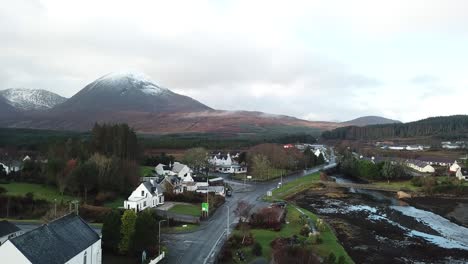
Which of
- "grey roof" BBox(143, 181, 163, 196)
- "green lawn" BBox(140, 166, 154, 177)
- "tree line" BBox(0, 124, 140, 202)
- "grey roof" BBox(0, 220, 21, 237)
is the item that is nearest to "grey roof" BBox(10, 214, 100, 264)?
"grey roof" BBox(0, 220, 21, 237)

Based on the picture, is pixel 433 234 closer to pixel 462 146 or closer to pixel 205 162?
pixel 205 162

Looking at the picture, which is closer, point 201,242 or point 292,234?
point 201,242

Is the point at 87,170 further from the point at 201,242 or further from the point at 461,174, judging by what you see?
the point at 461,174

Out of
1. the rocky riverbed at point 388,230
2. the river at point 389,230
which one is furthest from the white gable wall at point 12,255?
the river at point 389,230

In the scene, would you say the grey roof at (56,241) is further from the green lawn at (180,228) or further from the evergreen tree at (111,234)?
the green lawn at (180,228)

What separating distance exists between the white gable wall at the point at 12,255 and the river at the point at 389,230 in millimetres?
22379

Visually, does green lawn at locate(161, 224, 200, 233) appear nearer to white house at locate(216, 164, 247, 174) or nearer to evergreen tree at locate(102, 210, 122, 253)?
evergreen tree at locate(102, 210, 122, 253)

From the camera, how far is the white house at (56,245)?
19547 mm

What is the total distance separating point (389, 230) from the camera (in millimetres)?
41031

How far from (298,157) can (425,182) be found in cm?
3737

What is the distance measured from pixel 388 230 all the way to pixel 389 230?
4.6 inches

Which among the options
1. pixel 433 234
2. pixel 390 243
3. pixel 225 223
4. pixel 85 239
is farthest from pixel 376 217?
pixel 85 239

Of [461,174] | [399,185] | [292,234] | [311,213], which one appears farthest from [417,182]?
[292,234]

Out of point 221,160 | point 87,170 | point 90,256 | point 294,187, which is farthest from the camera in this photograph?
point 221,160
